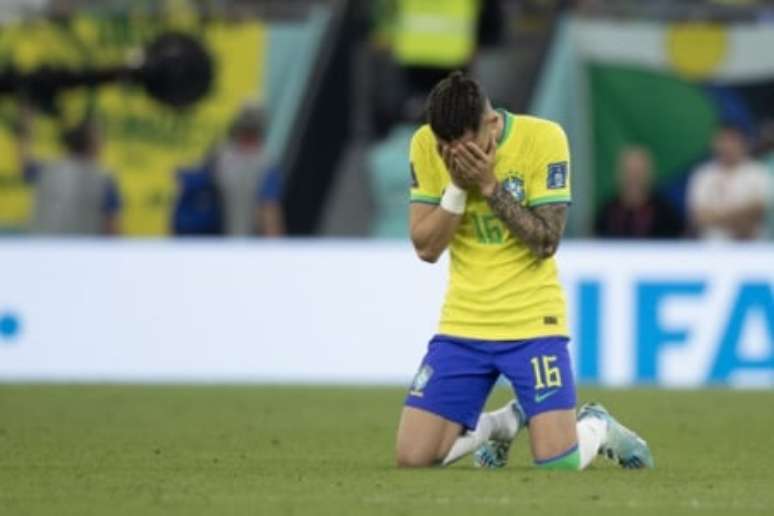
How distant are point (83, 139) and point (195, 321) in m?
1.80

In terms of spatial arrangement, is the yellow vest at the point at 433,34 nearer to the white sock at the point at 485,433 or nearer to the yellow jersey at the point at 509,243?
the yellow jersey at the point at 509,243

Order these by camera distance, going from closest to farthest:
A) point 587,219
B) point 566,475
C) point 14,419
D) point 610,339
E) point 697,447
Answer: point 566,475
point 697,447
point 14,419
point 610,339
point 587,219

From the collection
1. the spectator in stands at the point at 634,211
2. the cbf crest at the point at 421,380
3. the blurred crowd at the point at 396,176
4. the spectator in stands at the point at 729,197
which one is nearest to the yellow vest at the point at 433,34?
the blurred crowd at the point at 396,176

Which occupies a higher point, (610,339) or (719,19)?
(719,19)

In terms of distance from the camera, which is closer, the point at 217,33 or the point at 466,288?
the point at 466,288

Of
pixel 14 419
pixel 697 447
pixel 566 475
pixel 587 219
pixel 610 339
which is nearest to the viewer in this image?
pixel 566 475

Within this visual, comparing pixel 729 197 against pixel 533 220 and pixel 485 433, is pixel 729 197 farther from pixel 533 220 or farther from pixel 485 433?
pixel 533 220

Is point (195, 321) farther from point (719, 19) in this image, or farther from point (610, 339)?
point (719, 19)

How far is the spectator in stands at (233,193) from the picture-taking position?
2094cm

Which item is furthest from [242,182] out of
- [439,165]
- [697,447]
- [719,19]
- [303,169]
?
[439,165]

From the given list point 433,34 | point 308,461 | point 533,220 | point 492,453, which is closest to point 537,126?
point 533,220

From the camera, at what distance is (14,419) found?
611 inches

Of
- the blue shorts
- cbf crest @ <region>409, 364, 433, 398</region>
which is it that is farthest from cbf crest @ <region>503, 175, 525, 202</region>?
cbf crest @ <region>409, 364, 433, 398</region>

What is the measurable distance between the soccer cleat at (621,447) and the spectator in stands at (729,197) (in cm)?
882
